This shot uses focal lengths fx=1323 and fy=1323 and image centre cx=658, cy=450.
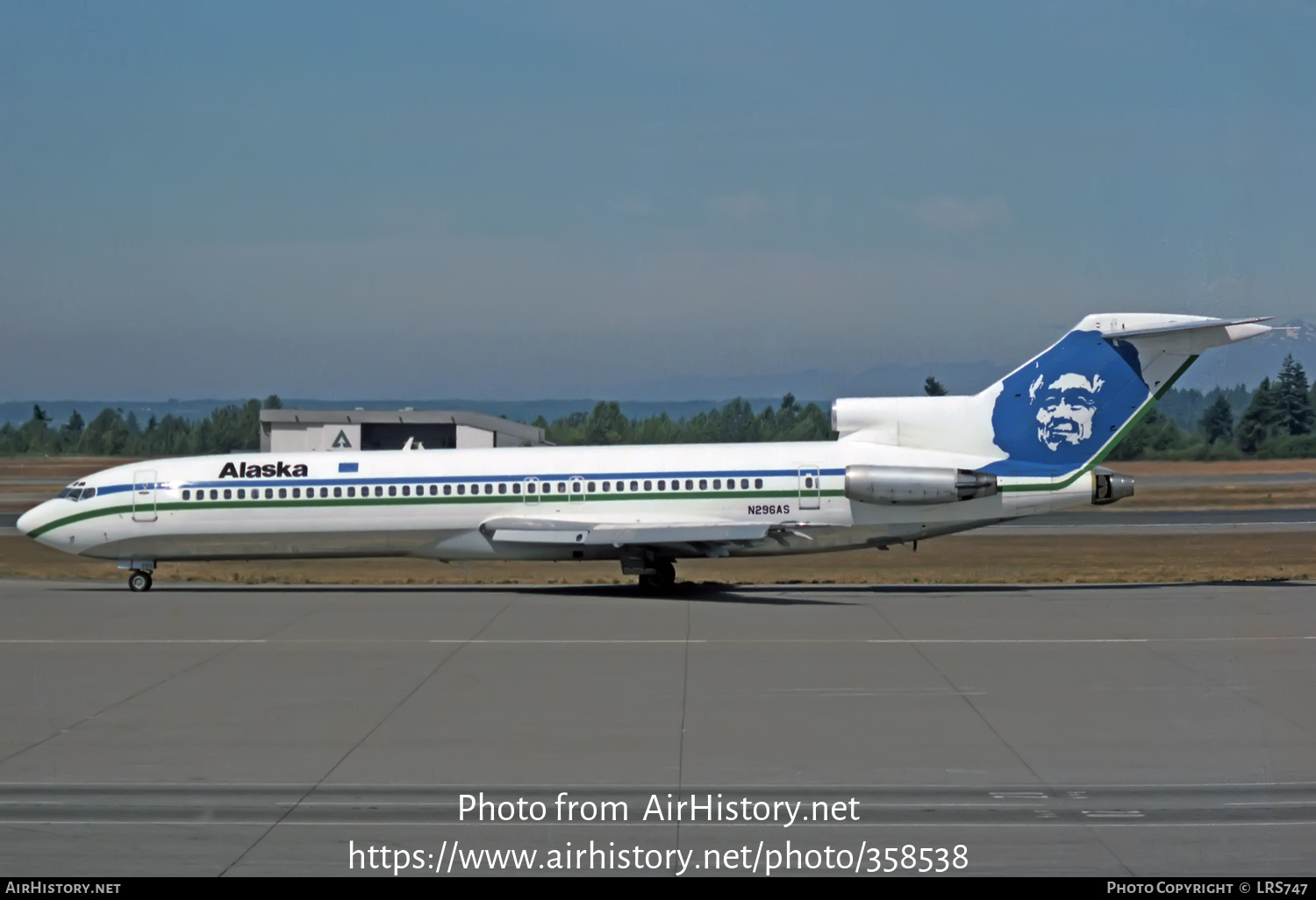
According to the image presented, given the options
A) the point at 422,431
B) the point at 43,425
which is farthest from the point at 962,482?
the point at 43,425

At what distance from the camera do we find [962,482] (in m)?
27.0

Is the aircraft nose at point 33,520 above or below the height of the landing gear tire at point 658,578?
above

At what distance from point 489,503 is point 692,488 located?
4.34 m

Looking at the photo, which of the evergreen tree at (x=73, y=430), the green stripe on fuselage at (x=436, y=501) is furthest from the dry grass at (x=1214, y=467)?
the evergreen tree at (x=73, y=430)

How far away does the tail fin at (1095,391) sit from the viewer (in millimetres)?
27359

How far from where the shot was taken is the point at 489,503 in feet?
92.4

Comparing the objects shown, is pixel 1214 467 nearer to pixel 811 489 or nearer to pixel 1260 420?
pixel 1260 420

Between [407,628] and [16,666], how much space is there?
591 centimetres

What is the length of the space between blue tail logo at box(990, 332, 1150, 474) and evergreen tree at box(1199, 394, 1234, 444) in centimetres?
10625

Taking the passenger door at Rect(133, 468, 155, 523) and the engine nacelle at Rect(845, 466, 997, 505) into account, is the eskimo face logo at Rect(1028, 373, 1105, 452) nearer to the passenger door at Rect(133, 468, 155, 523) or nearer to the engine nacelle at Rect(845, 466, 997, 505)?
the engine nacelle at Rect(845, 466, 997, 505)

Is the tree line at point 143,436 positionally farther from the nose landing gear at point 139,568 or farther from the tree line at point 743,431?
the nose landing gear at point 139,568

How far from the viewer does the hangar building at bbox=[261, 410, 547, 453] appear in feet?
198

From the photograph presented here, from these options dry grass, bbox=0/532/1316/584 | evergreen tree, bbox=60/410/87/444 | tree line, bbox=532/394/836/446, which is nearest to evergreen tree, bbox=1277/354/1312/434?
tree line, bbox=532/394/836/446

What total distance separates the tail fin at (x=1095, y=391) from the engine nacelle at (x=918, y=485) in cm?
80
